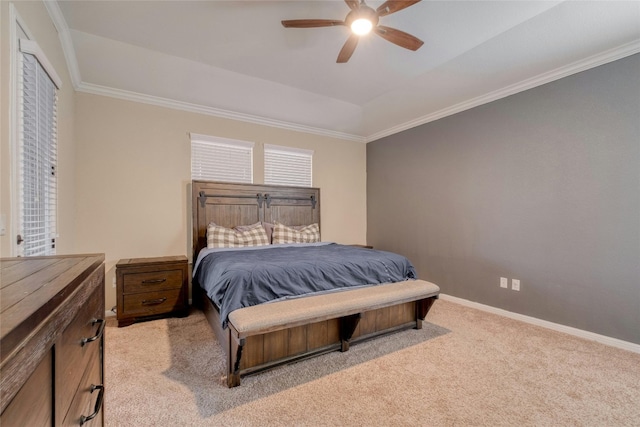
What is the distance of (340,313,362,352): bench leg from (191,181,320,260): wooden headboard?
89.0 inches

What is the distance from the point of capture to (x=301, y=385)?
1938 mm

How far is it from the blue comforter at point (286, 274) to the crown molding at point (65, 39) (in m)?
2.29

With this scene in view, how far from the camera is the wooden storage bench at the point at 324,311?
6.19 feet

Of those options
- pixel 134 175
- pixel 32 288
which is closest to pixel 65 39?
pixel 134 175

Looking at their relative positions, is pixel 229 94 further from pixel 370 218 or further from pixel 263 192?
pixel 370 218

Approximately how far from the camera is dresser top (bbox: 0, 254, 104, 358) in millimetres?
396

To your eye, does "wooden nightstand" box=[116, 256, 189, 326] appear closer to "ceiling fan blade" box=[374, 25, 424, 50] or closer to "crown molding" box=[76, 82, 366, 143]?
"crown molding" box=[76, 82, 366, 143]

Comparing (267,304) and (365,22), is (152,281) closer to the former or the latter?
(267,304)

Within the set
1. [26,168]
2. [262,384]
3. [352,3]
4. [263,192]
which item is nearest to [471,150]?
[352,3]

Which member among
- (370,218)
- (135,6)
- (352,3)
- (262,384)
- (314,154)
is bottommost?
(262,384)

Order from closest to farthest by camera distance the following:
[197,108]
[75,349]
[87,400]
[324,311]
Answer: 1. [75,349]
2. [87,400]
3. [324,311]
4. [197,108]

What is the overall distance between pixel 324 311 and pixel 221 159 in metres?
2.84

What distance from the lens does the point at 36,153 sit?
1.90 m

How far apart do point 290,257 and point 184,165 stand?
2105 mm
